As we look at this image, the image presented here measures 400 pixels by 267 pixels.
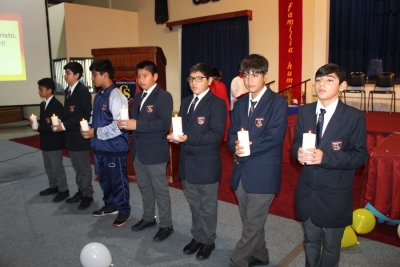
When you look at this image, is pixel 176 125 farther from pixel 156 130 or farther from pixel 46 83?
pixel 46 83

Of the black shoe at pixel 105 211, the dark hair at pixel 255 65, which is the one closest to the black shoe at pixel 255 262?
the dark hair at pixel 255 65

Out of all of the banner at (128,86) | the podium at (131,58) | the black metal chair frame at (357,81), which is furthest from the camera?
the black metal chair frame at (357,81)

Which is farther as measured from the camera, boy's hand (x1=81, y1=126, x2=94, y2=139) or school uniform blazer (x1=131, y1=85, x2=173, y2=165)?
boy's hand (x1=81, y1=126, x2=94, y2=139)

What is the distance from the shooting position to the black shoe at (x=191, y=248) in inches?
99.4

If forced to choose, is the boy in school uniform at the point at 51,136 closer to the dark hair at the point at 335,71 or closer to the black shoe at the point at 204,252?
the black shoe at the point at 204,252

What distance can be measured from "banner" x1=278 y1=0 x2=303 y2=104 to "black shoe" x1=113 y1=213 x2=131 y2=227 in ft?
19.2

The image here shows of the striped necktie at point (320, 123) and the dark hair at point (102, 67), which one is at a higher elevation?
the dark hair at point (102, 67)

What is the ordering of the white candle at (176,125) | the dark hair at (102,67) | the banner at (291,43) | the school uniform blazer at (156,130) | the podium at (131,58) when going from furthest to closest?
the banner at (291,43), the podium at (131,58), the dark hair at (102,67), the school uniform blazer at (156,130), the white candle at (176,125)

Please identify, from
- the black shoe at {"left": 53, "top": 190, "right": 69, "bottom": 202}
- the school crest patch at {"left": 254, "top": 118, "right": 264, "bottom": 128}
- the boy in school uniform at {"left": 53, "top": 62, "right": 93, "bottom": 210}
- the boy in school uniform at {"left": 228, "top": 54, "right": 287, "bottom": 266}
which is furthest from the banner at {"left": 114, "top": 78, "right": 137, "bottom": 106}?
the school crest patch at {"left": 254, "top": 118, "right": 264, "bottom": 128}

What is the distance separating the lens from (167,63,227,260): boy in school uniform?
2.32 m

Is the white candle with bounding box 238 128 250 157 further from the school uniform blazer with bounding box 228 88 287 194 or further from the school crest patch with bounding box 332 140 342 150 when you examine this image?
the school crest patch with bounding box 332 140 342 150

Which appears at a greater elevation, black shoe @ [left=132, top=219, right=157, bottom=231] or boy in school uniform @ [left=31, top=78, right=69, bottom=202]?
boy in school uniform @ [left=31, top=78, right=69, bottom=202]

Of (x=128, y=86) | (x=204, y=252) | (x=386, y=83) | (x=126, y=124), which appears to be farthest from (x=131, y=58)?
(x=386, y=83)

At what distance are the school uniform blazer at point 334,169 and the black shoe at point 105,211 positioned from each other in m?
2.10
